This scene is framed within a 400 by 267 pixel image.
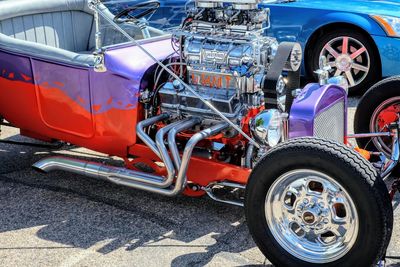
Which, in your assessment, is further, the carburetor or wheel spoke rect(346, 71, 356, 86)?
wheel spoke rect(346, 71, 356, 86)

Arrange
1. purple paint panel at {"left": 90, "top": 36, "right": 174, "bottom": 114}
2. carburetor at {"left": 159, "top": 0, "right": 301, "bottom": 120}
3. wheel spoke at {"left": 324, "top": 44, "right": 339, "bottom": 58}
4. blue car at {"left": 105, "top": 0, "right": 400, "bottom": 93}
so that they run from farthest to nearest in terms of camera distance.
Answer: wheel spoke at {"left": 324, "top": 44, "right": 339, "bottom": 58}, blue car at {"left": 105, "top": 0, "right": 400, "bottom": 93}, purple paint panel at {"left": 90, "top": 36, "right": 174, "bottom": 114}, carburetor at {"left": 159, "top": 0, "right": 301, "bottom": 120}

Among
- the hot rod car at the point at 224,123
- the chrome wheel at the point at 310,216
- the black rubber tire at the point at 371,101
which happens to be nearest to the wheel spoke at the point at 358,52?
the black rubber tire at the point at 371,101

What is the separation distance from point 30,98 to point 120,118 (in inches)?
30.6

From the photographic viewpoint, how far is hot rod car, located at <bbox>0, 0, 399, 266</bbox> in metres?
3.12

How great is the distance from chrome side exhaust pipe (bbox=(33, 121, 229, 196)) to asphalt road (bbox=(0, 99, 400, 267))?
22 centimetres

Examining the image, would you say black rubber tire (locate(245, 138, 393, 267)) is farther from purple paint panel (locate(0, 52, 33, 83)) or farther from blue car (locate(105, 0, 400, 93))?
blue car (locate(105, 0, 400, 93))

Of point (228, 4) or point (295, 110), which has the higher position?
point (228, 4)

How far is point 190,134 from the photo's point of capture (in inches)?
163

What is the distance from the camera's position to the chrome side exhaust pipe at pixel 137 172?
3.69m

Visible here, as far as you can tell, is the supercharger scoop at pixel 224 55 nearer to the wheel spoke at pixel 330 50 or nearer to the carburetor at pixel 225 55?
the carburetor at pixel 225 55

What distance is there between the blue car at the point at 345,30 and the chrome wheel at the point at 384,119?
2.12 meters

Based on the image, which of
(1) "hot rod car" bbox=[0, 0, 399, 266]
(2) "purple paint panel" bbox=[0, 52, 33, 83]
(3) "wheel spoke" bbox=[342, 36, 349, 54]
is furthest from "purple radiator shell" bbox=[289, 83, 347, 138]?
(3) "wheel spoke" bbox=[342, 36, 349, 54]

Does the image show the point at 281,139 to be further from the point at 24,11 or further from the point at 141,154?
the point at 24,11

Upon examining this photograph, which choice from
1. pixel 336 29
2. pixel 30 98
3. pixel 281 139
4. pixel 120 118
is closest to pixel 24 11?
pixel 30 98
